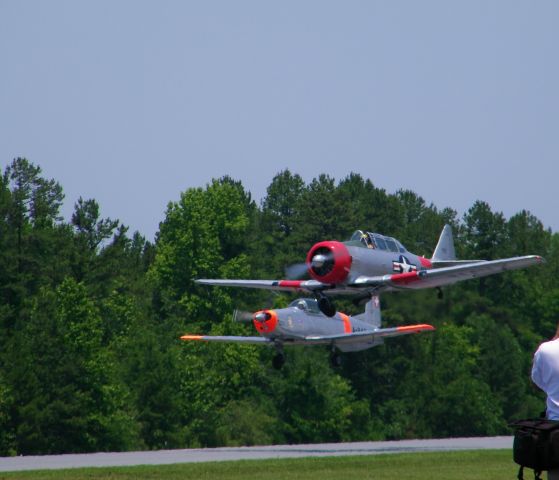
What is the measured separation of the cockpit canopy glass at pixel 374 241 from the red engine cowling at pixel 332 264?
128cm

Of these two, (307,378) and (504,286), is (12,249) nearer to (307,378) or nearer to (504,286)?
(307,378)

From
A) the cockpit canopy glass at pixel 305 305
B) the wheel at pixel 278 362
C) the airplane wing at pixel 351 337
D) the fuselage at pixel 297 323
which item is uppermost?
the cockpit canopy glass at pixel 305 305

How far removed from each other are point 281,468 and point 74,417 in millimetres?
25526

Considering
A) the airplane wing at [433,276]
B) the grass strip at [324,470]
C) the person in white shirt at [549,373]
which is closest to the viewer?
the person in white shirt at [549,373]

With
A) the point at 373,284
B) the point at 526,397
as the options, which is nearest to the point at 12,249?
the point at 526,397

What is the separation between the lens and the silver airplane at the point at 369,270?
34.1 meters

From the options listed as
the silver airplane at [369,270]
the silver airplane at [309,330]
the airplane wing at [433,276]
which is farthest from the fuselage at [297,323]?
the airplane wing at [433,276]

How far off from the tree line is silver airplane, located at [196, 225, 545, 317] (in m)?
6.08

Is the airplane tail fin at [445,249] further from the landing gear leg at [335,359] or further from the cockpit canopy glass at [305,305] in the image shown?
the cockpit canopy glass at [305,305]

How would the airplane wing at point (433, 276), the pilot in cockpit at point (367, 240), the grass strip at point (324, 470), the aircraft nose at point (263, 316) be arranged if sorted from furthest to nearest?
the aircraft nose at point (263, 316), the pilot in cockpit at point (367, 240), the airplane wing at point (433, 276), the grass strip at point (324, 470)

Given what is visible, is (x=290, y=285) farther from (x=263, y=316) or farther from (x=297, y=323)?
(x=297, y=323)

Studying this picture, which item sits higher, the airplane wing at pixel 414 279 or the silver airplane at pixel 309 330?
the airplane wing at pixel 414 279

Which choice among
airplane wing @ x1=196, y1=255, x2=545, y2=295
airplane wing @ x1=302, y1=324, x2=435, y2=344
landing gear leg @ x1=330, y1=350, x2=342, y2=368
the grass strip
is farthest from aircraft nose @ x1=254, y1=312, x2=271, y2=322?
the grass strip

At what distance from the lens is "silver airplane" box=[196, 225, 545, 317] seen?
1344 inches
